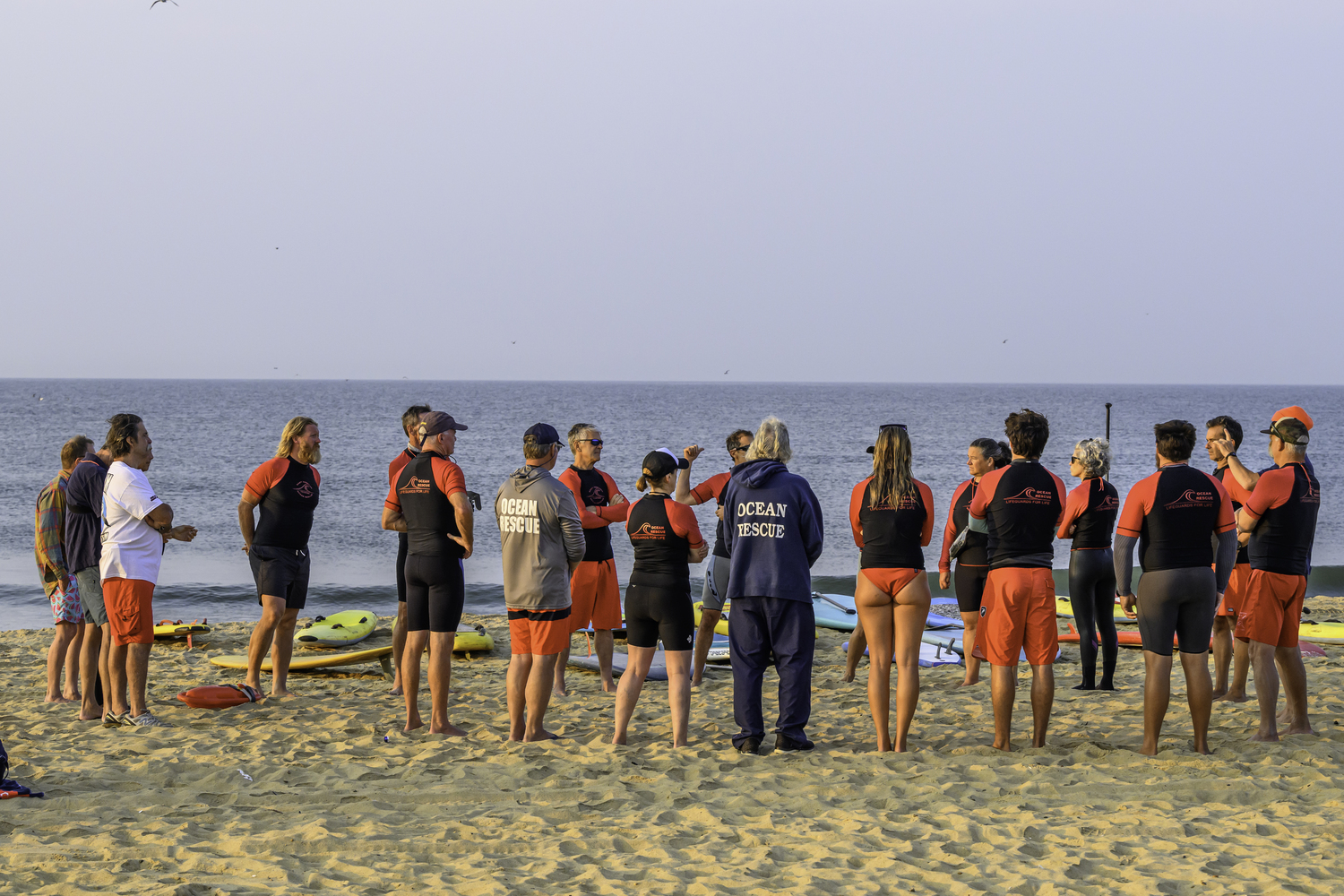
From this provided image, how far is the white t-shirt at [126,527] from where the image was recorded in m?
6.07

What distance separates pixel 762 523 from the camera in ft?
18.2

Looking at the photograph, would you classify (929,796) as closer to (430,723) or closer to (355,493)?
(430,723)

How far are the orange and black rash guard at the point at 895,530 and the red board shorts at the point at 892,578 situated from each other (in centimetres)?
1

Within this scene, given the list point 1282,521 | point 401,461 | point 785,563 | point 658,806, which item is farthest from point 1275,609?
point 401,461

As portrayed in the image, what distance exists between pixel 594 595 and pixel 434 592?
1362 mm

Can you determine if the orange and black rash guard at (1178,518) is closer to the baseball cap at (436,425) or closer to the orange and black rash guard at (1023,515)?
the orange and black rash guard at (1023,515)

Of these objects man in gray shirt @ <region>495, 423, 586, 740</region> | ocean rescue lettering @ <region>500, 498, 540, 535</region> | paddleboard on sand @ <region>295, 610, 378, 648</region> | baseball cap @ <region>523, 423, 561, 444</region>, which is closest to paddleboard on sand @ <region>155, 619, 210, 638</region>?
paddleboard on sand @ <region>295, 610, 378, 648</region>

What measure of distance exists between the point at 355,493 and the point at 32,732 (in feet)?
82.9

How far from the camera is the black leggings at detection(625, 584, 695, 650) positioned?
5605mm

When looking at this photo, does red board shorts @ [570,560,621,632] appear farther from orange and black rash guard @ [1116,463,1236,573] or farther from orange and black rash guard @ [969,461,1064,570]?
orange and black rash guard @ [1116,463,1236,573]

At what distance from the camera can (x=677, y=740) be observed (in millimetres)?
5832

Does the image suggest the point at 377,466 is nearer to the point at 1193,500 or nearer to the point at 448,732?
the point at 448,732

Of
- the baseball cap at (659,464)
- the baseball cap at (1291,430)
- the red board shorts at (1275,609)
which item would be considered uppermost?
the baseball cap at (1291,430)

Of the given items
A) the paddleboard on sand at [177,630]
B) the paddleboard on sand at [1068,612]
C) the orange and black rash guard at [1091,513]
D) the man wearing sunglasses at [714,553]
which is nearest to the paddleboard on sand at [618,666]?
the man wearing sunglasses at [714,553]
